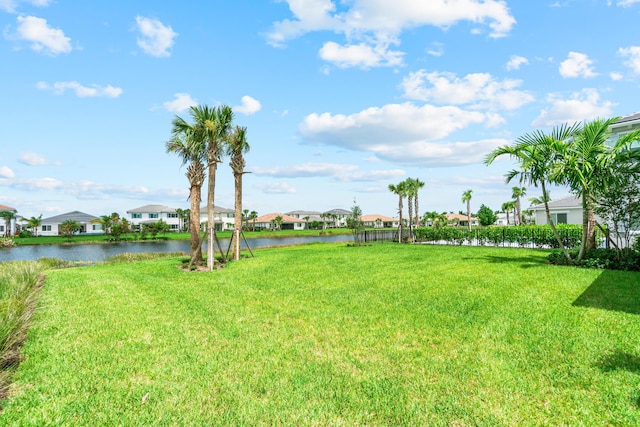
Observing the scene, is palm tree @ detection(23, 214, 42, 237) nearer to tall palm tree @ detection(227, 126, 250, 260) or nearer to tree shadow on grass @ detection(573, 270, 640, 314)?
tall palm tree @ detection(227, 126, 250, 260)

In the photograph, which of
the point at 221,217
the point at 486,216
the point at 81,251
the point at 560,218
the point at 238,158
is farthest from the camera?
the point at 221,217

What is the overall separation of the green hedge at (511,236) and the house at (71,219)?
76.1 metres

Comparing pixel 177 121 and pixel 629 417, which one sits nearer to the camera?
pixel 629 417

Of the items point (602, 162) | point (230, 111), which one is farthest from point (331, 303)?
point (230, 111)

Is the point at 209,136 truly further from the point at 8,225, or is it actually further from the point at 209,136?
the point at 8,225

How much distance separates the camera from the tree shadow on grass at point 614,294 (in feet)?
23.4

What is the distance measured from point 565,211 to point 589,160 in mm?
16926

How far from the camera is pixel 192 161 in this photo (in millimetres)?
16156

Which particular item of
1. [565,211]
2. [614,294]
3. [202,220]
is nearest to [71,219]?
[202,220]

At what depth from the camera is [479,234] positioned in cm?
2320

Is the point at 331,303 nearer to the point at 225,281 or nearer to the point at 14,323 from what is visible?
the point at 225,281

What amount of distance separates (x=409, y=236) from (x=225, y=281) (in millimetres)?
22805

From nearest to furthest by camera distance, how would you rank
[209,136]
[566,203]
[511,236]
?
1. [209,136]
2. [511,236]
3. [566,203]

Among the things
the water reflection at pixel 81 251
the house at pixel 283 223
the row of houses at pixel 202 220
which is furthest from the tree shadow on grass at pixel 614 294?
the house at pixel 283 223
